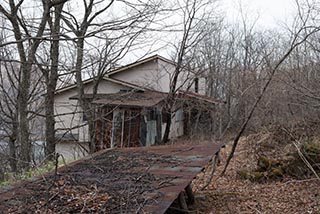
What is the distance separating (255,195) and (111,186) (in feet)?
11.3

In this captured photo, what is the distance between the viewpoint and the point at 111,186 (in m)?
3.75

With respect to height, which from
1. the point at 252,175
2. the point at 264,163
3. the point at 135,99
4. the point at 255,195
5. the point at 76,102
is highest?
the point at 135,99

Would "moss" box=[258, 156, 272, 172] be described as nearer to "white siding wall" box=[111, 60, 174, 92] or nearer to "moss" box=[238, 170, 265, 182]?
"moss" box=[238, 170, 265, 182]

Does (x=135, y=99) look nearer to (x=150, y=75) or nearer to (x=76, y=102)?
(x=150, y=75)

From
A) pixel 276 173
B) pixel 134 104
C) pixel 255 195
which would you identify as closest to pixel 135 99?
pixel 134 104

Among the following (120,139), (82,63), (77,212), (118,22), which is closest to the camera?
(77,212)

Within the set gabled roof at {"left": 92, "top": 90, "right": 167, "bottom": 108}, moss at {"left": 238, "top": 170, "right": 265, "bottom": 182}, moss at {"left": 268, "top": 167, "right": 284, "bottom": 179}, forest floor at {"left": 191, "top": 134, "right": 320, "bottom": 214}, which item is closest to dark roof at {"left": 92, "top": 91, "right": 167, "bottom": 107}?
gabled roof at {"left": 92, "top": 90, "right": 167, "bottom": 108}

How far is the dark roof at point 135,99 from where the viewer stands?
1408 cm

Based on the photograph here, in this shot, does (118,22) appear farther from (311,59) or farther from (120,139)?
(120,139)

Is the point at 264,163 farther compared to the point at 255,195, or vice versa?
the point at 264,163

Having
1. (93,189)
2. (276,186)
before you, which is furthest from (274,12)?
(93,189)


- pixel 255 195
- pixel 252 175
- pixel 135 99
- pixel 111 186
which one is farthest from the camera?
pixel 135 99

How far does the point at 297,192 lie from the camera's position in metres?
6.10

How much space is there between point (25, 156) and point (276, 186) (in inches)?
301
